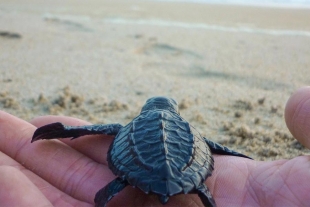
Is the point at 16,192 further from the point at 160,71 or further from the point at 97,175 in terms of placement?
the point at 160,71

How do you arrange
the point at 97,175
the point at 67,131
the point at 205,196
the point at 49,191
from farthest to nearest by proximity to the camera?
the point at 67,131 < the point at 97,175 < the point at 49,191 < the point at 205,196

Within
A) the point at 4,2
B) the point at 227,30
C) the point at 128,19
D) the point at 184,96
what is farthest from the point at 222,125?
the point at 4,2

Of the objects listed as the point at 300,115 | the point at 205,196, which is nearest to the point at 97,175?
the point at 205,196

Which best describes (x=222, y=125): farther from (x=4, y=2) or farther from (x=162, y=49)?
(x=4, y=2)

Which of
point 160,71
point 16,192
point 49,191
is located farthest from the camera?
point 160,71

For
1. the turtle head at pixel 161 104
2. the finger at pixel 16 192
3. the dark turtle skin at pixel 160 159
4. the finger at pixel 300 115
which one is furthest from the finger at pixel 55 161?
the finger at pixel 300 115

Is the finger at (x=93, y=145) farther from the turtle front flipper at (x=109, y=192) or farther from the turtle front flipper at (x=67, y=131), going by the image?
the turtle front flipper at (x=109, y=192)

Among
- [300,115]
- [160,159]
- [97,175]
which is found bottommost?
[97,175]
